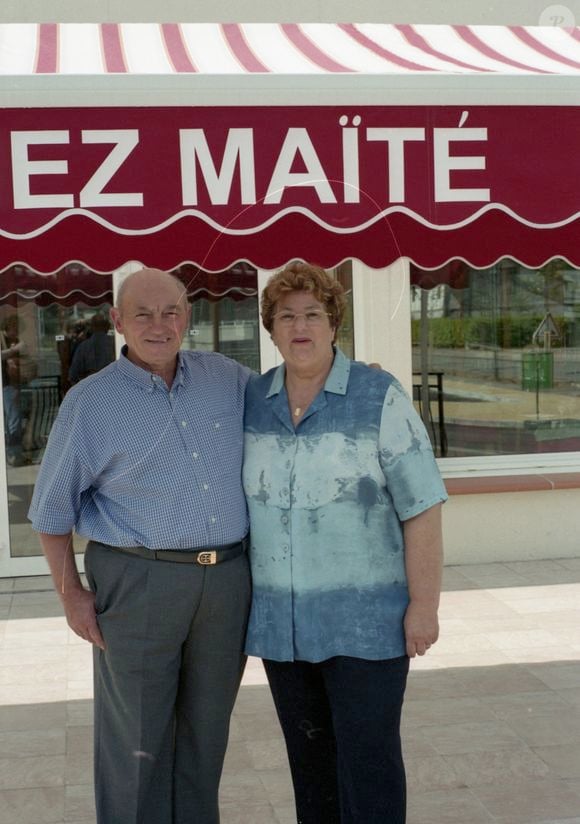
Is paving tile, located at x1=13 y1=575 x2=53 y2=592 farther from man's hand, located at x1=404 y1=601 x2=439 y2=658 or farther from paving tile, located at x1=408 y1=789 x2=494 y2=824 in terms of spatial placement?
man's hand, located at x1=404 y1=601 x2=439 y2=658

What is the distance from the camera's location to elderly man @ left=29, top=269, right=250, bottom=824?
2.65m

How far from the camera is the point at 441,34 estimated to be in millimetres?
4109

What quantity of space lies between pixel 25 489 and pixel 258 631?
13.7ft

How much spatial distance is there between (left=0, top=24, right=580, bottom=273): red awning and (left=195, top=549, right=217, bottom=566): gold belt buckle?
0.85 meters

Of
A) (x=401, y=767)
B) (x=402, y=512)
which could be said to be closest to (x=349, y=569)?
(x=402, y=512)

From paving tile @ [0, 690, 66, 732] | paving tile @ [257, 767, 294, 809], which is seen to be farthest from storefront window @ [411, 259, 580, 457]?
paving tile @ [257, 767, 294, 809]

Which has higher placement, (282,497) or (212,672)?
(282,497)

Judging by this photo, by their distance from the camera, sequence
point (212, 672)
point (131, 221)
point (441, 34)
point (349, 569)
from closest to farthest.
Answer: point (349, 569)
point (212, 672)
point (131, 221)
point (441, 34)

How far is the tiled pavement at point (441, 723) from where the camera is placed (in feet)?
11.5

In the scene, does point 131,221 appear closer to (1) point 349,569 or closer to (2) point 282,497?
(2) point 282,497

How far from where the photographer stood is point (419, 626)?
259cm

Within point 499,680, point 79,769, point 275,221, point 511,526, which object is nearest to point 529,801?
point 499,680

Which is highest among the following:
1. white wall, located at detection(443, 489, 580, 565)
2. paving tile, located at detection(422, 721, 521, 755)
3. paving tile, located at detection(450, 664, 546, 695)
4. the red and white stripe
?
the red and white stripe

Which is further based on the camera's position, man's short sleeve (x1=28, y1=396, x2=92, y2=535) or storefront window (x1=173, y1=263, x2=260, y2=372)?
storefront window (x1=173, y1=263, x2=260, y2=372)
